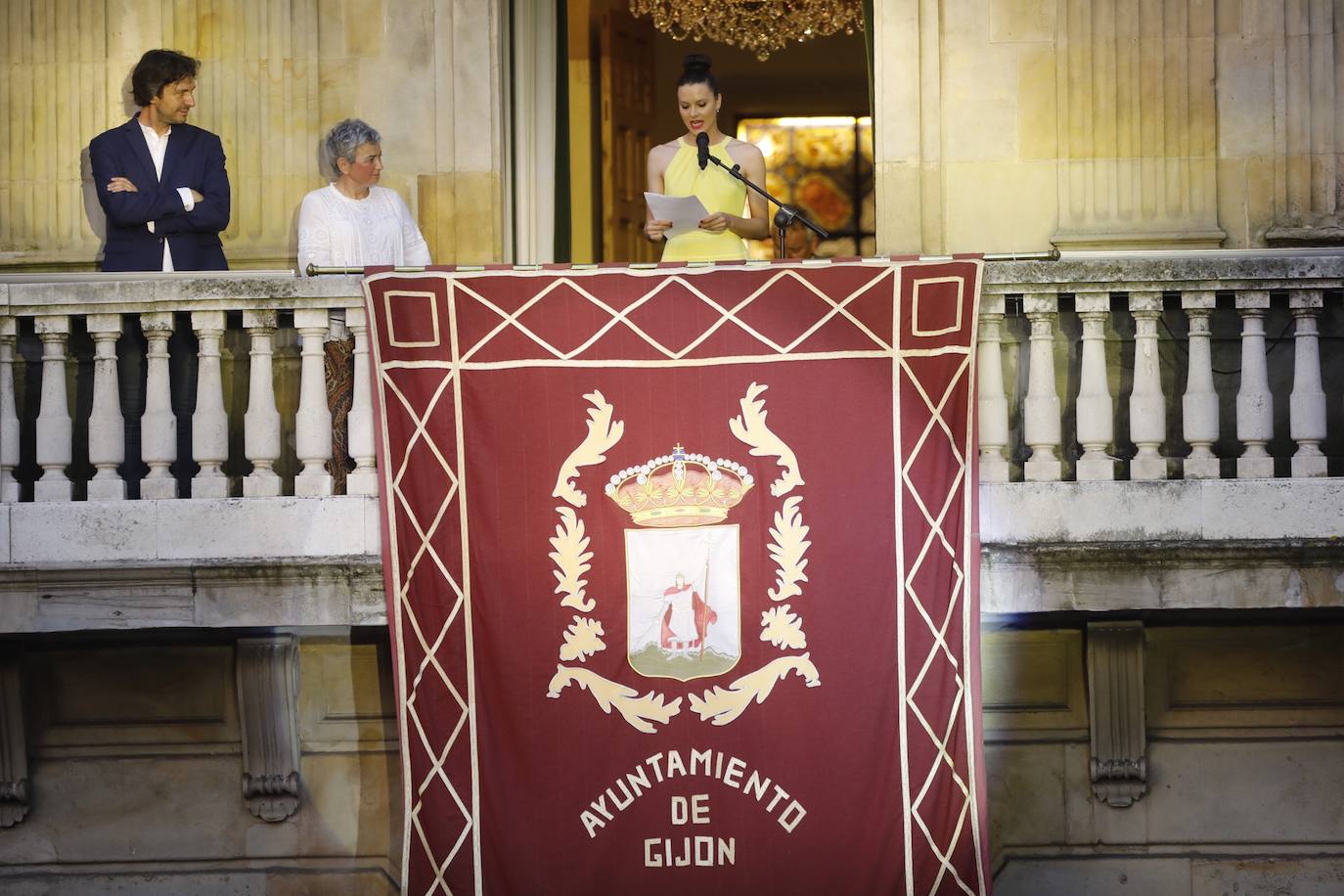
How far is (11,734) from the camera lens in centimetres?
935

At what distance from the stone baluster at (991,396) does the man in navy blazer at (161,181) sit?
3253 millimetres

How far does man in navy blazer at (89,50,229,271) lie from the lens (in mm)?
9227

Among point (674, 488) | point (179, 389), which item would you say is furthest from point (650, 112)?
point (674, 488)

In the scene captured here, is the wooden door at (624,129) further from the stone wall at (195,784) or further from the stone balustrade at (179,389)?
the stone balustrade at (179,389)

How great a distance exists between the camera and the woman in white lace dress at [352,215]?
913 cm

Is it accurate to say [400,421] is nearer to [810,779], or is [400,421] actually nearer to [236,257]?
[810,779]

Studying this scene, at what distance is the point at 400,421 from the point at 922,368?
6.34ft

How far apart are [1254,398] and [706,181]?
2365 millimetres

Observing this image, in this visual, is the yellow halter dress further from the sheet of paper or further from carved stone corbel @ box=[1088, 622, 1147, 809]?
carved stone corbel @ box=[1088, 622, 1147, 809]

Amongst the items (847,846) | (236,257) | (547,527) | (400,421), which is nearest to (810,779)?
(847,846)

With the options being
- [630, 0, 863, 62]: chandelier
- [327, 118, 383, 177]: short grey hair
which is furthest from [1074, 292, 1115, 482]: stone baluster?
[630, 0, 863, 62]: chandelier

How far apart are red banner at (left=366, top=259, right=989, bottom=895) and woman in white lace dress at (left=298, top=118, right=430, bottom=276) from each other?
1.04 meters

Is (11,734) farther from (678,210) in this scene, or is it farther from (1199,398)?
(1199,398)

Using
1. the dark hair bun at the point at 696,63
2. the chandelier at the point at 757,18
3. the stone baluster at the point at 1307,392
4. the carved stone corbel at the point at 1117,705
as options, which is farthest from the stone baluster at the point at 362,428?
the chandelier at the point at 757,18
